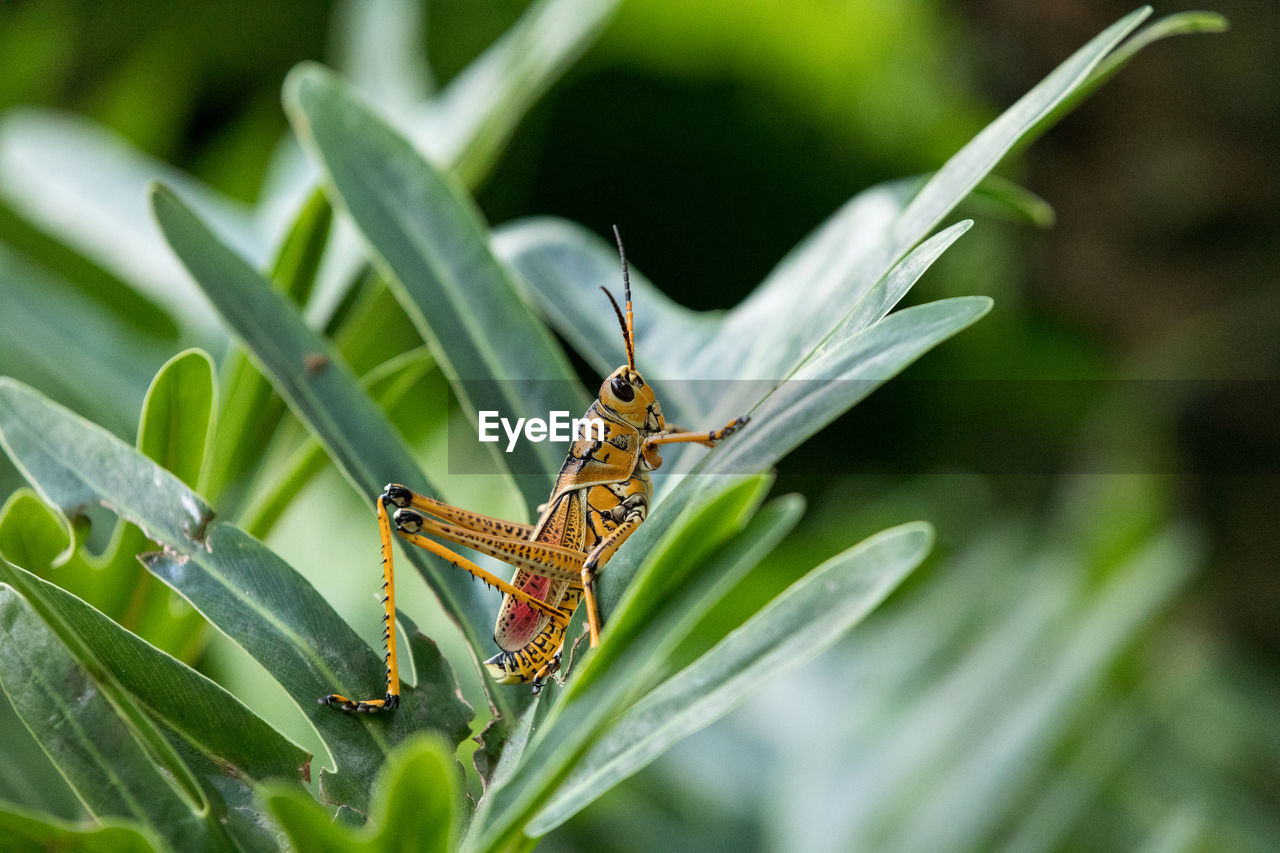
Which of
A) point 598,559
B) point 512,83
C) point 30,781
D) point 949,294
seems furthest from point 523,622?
point 949,294

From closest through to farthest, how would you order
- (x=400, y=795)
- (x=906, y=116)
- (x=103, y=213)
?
Answer: (x=400, y=795) < (x=103, y=213) < (x=906, y=116)

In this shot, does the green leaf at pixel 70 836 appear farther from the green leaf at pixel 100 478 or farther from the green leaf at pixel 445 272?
the green leaf at pixel 445 272

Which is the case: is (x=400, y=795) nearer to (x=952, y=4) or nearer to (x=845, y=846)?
(x=845, y=846)

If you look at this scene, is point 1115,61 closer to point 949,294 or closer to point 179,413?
point 179,413

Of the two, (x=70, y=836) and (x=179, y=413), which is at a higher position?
(x=179, y=413)

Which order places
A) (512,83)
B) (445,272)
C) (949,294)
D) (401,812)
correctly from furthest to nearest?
(949,294) → (512,83) → (445,272) → (401,812)

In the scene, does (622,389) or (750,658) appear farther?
(622,389)

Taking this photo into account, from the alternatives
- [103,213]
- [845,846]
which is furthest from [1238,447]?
[103,213]
